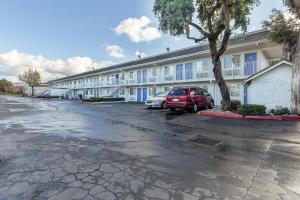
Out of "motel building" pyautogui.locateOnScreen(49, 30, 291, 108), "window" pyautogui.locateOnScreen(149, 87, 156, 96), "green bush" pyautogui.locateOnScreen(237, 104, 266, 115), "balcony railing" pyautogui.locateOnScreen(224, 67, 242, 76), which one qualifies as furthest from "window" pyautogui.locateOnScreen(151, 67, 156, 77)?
"green bush" pyautogui.locateOnScreen(237, 104, 266, 115)

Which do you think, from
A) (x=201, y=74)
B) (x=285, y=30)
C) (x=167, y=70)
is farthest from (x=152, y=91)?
(x=285, y=30)

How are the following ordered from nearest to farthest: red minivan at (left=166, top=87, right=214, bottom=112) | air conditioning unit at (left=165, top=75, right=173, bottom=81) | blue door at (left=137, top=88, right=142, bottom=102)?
red minivan at (left=166, top=87, right=214, bottom=112) < air conditioning unit at (left=165, top=75, right=173, bottom=81) < blue door at (left=137, top=88, right=142, bottom=102)

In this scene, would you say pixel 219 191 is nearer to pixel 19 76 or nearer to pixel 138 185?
pixel 138 185

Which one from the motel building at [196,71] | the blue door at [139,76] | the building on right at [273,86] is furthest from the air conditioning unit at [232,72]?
A: the blue door at [139,76]

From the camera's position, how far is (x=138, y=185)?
13.3ft

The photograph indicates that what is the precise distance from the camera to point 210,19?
1650 cm

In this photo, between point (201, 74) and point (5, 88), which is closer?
point (201, 74)

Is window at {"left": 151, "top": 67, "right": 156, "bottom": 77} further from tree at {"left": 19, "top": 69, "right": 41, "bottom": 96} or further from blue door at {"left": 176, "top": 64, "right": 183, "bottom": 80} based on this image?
tree at {"left": 19, "top": 69, "right": 41, "bottom": 96}

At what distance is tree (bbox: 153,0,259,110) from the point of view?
51.3 feet

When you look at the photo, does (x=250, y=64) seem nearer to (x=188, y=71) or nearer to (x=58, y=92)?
(x=188, y=71)

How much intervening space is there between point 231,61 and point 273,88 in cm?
863

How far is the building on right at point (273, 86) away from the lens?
14.8 metres

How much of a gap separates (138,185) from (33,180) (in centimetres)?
186

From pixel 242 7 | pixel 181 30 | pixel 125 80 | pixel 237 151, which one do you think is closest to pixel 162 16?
pixel 181 30
